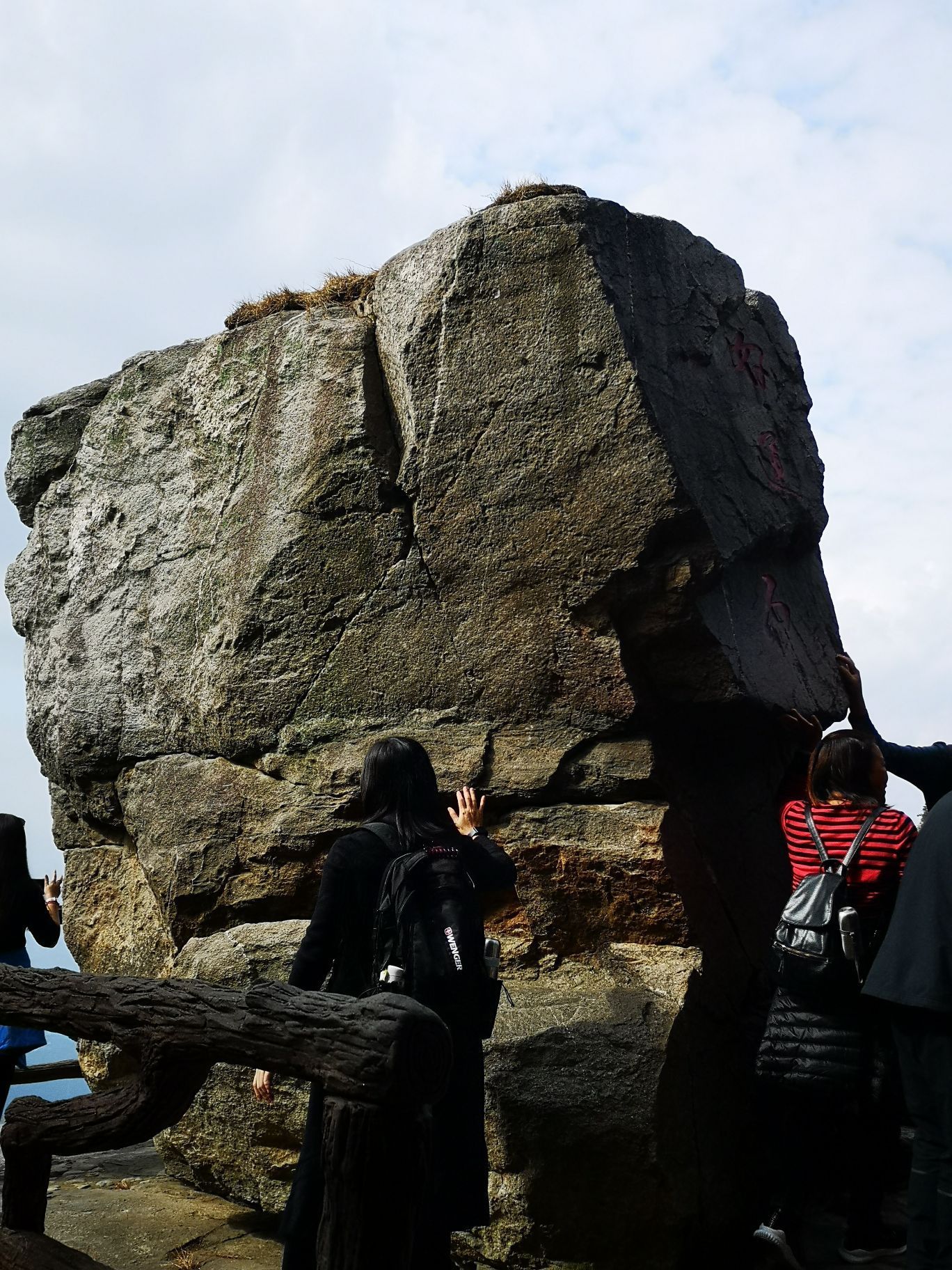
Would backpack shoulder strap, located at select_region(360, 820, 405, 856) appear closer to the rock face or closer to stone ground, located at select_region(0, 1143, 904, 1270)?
the rock face

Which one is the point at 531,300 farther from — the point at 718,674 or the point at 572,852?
the point at 572,852

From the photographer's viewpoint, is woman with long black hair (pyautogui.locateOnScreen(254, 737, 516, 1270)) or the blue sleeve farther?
the blue sleeve

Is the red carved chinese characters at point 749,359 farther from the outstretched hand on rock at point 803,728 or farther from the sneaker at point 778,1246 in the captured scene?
the sneaker at point 778,1246

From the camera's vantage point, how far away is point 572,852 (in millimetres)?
4699

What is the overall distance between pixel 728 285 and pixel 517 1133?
3912mm

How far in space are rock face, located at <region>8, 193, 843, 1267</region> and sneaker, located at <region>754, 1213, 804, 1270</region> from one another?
0.23 m

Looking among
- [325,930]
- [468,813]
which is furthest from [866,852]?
[325,930]

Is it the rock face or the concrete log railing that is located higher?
the rock face

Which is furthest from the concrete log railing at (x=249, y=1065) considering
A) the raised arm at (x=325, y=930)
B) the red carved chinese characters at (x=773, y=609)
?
the red carved chinese characters at (x=773, y=609)

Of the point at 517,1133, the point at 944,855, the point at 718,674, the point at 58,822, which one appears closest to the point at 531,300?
the point at 718,674

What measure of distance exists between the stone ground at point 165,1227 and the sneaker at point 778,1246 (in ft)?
0.55

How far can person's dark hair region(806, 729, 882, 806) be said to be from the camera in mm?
4105

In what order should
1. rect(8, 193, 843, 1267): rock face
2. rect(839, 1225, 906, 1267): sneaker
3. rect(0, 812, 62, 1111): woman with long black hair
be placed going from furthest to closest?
rect(0, 812, 62, 1111): woman with long black hair → rect(8, 193, 843, 1267): rock face → rect(839, 1225, 906, 1267): sneaker

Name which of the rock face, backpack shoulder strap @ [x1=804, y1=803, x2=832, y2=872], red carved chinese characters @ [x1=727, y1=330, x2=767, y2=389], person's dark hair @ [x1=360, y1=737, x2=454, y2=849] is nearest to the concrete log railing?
person's dark hair @ [x1=360, y1=737, x2=454, y2=849]
